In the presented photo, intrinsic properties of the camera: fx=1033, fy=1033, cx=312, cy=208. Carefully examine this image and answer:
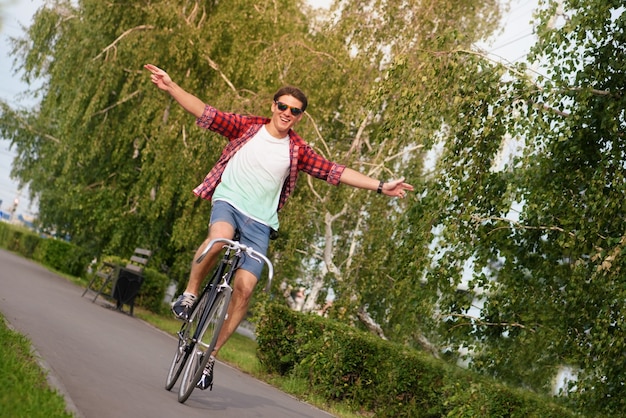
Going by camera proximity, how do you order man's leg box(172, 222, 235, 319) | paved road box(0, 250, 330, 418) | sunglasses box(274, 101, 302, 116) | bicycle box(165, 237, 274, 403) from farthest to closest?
sunglasses box(274, 101, 302, 116) < man's leg box(172, 222, 235, 319) < bicycle box(165, 237, 274, 403) < paved road box(0, 250, 330, 418)

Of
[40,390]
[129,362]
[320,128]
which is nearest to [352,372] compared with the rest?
[129,362]

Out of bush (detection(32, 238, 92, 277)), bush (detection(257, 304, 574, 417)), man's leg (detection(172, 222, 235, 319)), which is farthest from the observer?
bush (detection(32, 238, 92, 277))

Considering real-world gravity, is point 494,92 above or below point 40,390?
above

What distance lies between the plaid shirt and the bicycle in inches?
23.5

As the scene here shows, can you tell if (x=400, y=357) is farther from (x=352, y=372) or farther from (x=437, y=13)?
(x=437, y=13)

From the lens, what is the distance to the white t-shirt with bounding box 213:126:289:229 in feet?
25.4

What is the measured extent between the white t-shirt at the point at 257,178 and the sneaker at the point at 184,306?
79 centimetres

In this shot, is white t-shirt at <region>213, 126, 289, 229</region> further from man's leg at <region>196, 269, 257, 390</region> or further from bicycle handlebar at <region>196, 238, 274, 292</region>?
man's leg at <region>196, 269, 257, 390</region>

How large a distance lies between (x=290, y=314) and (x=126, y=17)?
15.1 metres

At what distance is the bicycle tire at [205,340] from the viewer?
7.39 metres

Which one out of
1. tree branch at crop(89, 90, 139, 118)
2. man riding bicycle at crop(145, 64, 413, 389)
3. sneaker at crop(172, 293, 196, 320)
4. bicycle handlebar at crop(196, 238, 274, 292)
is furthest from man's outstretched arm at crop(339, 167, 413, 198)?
tree branch at crop(89, 90, 139, 118)

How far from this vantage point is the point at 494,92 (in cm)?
1153

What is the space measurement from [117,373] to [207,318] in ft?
3.82

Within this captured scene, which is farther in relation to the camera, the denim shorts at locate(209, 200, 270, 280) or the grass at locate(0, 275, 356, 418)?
the denim shorts at locate(209, 200, 270, 280)
